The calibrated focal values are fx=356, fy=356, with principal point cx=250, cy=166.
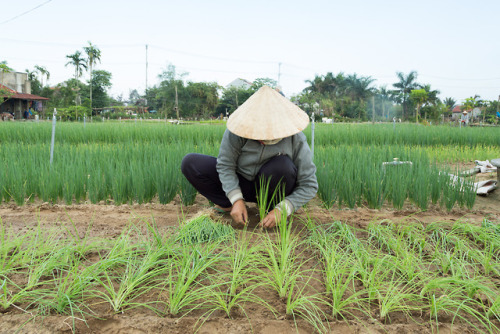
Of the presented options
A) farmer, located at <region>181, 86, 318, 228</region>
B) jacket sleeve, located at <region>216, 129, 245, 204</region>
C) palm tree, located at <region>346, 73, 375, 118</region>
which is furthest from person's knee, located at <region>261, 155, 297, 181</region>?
palm tree, located at <region>346, 73, 375, 118</region>

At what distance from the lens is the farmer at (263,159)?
198 cm

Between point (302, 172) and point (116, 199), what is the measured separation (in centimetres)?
153

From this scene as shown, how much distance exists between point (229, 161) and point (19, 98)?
29189mm

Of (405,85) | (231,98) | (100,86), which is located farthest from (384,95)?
(100,86)

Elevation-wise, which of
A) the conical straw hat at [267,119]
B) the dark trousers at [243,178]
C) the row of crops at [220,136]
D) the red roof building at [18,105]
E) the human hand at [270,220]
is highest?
the red roof building at [18,105]

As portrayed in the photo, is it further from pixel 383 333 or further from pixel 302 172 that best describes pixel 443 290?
pixel 302 172

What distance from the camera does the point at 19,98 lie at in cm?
2575

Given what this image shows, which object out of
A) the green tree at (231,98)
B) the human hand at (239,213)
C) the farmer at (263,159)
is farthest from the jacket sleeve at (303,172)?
the green tree at (231,98)

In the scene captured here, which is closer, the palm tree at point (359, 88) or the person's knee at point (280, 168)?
the person's knee at point (280, 168)

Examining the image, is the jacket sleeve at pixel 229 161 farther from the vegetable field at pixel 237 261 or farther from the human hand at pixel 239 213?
the vegetable field at pixel 237 261

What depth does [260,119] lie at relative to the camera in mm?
1989

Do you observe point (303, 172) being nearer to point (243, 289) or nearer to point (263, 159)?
point (263, 159)

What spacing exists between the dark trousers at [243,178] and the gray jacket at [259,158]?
0.05m

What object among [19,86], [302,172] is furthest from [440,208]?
[19,86]
